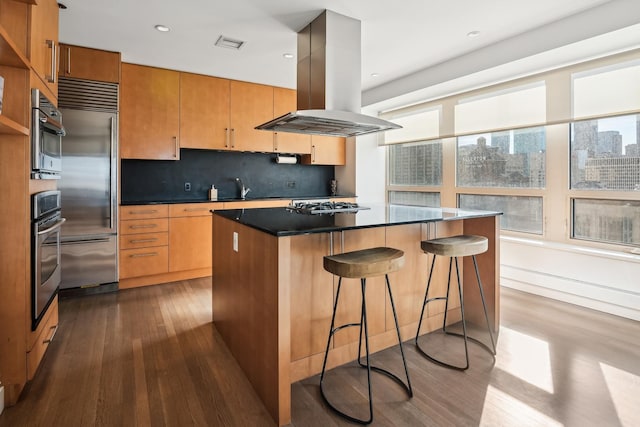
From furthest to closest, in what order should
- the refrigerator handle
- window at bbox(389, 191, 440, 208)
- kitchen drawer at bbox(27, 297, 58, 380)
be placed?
window at bbox(389, 191, 440, 208), the refrigerator handle, kitchen drawer at bbox(27, 297, 58, 380)

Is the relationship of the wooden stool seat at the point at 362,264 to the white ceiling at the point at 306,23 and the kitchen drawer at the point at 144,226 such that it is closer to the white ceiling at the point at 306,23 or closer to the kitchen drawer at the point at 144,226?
the white ceiling at the point at 306,23

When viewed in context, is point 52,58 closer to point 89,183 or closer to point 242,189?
point 89,183

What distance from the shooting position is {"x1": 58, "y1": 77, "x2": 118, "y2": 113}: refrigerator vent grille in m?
3.36

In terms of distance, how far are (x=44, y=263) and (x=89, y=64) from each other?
2.34 meters

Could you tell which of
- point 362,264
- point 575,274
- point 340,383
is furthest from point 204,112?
point 575,274

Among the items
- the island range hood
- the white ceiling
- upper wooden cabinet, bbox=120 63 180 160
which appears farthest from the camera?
upper wooden cabinet, bbox=120 63 180 160

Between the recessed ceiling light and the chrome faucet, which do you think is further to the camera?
the chrome faucet

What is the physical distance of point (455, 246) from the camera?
7.09ft

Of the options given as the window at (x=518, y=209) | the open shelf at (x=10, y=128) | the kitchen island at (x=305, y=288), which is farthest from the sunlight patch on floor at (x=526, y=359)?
the open shelf at (x=10, y=128)

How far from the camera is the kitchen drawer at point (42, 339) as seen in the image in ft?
6.32

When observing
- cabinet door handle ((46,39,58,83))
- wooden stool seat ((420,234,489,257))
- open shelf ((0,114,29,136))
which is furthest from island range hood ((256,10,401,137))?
open shelf ((0,114,29,136))

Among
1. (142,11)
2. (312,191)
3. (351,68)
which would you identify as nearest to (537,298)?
(351,68)

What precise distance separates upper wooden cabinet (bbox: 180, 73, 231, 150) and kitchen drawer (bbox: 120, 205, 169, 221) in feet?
2.71

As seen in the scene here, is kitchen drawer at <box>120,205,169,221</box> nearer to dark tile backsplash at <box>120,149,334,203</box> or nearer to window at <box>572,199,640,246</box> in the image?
dark tile backsplash at <box>120,149,334,203</box>
